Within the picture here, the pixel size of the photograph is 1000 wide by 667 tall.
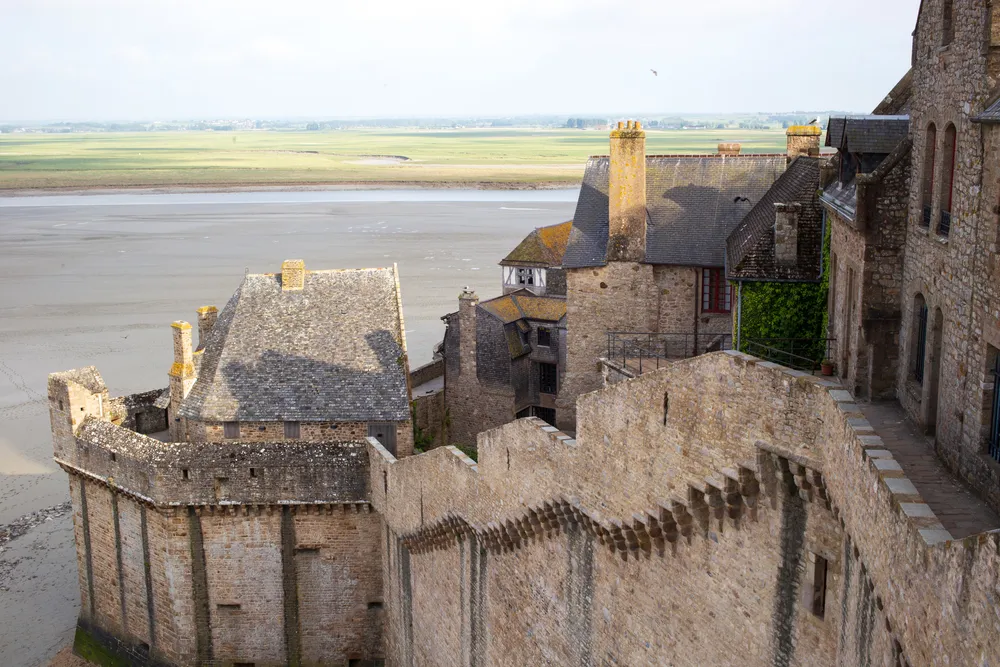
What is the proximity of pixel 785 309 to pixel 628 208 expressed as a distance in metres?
8.69

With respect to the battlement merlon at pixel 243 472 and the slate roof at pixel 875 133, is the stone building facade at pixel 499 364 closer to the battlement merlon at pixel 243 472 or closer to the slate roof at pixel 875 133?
the battlement merlon at pixel 243 472

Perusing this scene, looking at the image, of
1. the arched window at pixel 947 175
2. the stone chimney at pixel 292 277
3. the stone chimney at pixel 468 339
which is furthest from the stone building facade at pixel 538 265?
the arched window at pixel 947 175

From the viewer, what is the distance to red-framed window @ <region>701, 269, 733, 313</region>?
2736cm

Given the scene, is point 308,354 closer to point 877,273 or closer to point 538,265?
point 538,265

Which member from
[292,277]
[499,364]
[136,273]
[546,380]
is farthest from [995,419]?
[136,273]

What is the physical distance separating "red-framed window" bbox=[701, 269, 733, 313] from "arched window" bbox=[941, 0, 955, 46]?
45.3 ft

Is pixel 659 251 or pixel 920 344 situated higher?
pixel 920 344

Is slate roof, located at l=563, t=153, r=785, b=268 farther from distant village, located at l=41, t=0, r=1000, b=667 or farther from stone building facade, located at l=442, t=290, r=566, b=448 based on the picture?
stone building facade, located at l=442, t=290, r=566, b=448

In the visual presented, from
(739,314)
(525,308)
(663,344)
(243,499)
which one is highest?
(739,314)

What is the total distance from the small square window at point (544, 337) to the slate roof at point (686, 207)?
5786 millimetres

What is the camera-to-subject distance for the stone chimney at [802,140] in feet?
90.3

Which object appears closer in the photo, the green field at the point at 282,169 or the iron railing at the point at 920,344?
the iron railing at the point at 920,344

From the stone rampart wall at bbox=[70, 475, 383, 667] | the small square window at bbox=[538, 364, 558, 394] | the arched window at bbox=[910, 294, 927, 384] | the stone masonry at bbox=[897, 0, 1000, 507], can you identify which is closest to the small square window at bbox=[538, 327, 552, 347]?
the small square window at bbox=[538, 364, 558, 394]

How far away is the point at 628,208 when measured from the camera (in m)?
28.2
